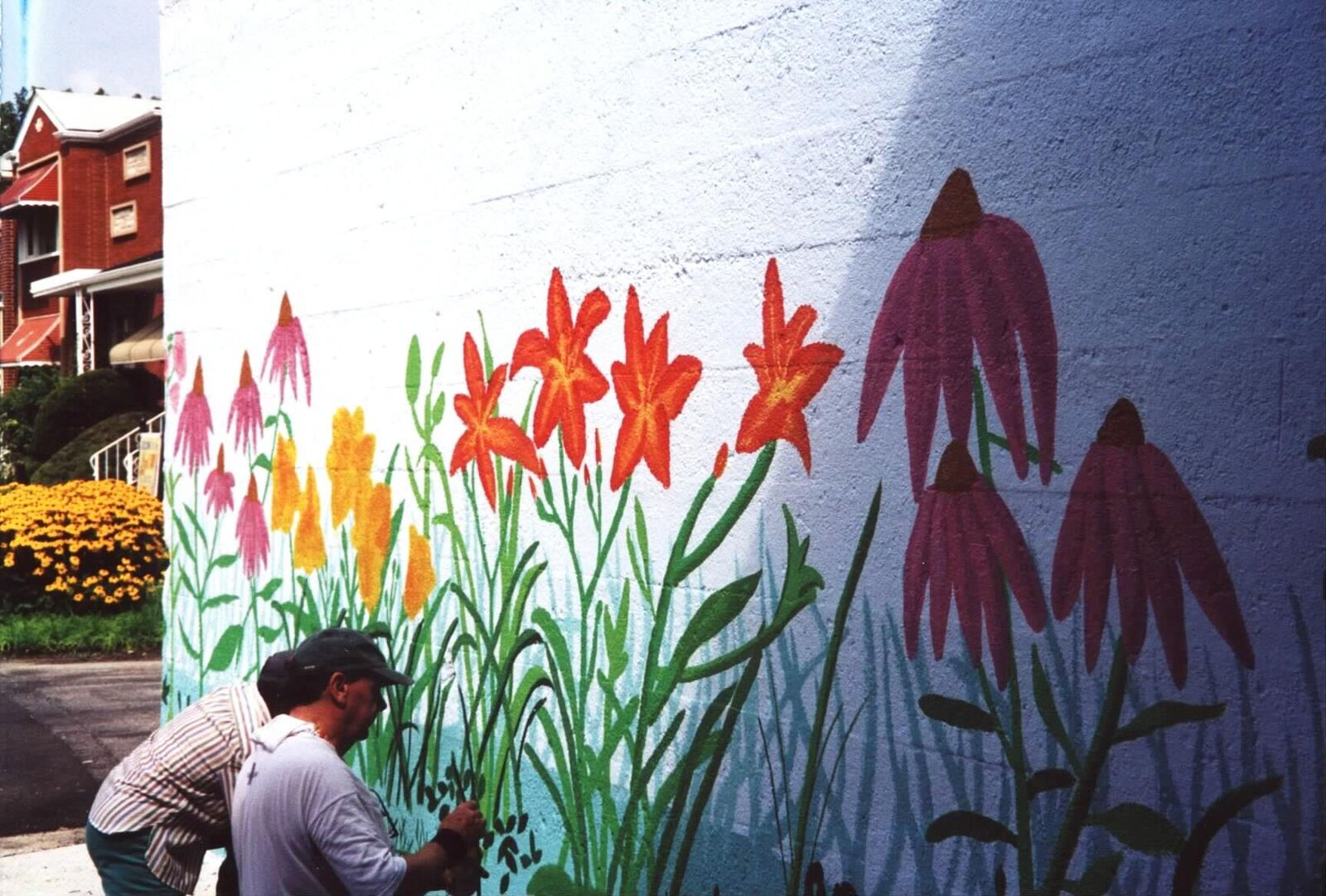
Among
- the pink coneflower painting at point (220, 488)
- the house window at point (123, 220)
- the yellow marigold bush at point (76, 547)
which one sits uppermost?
the house window at point (123, 220)

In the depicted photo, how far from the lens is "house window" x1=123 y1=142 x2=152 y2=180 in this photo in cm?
2742

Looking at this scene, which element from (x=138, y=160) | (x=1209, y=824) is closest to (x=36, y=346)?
(x=138, y=160)

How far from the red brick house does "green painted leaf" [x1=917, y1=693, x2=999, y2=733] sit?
67.2 feet

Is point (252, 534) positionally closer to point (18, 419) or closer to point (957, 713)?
point (957, 713)

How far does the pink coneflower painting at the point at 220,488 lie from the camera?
719cm

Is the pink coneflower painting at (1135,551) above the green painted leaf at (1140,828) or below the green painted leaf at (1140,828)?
above

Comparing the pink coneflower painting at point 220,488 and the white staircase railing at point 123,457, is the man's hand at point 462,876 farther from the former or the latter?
the white staircase railing at point 123,457

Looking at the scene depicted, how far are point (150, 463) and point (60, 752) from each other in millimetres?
9936

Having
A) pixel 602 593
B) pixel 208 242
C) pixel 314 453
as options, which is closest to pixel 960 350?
pixel 602 593

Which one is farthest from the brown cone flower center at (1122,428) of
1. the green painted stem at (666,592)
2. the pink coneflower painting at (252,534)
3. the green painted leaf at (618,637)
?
the pink coneflower painting at (252,534)

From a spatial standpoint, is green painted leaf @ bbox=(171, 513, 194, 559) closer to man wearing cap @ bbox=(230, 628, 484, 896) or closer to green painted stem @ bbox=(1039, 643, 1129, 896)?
man wearing cap @ bbox=(230, 628, 484, 896)

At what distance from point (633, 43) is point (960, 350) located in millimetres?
1708

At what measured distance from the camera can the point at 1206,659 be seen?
307cm

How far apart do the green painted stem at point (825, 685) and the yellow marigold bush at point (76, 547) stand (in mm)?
12039
